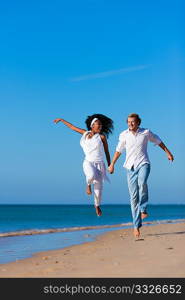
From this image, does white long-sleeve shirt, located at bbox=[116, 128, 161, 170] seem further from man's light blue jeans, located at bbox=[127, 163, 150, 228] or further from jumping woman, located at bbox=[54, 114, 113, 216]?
jumping woman, located at bbox=[54, 114, 113, 216]

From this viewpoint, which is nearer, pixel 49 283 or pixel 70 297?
pixel 70 297

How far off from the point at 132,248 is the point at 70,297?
11.5 ft

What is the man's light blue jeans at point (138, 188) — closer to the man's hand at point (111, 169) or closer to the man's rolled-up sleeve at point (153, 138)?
the man's hand at point (111, 169)

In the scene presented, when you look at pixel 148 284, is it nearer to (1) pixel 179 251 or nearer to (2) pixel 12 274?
(2) pixel 12 274

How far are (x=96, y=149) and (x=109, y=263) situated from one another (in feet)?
12.3

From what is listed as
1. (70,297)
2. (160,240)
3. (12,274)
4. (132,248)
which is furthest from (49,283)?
(160,240)

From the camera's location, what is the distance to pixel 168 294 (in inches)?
216

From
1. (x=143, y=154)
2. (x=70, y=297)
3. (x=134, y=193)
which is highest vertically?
(x=143, y=154)

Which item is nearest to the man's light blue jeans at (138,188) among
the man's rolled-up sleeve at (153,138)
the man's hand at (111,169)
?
the man's hand at (111,169)

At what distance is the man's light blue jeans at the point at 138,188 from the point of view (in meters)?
9.85

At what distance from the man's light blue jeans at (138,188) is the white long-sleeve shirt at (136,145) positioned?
12 centimetres

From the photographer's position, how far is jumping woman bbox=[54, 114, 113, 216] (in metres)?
10.5

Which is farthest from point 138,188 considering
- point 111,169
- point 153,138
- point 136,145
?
point 153,138

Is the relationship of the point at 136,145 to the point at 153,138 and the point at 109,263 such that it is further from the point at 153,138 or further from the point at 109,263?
the point at 109,263
